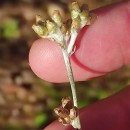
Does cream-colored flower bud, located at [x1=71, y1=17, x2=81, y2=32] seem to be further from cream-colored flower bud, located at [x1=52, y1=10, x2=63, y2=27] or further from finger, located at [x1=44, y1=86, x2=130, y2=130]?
finger, located at [x1=44, y1=86, x2=130, y2=130]

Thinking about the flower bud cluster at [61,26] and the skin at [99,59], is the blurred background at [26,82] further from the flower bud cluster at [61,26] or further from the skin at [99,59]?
the flower bud cluster at [61,26]

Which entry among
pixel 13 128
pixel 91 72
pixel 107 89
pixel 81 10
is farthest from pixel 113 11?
pixel 13 128

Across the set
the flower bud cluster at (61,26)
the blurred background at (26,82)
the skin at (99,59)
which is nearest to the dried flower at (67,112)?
the flower bud cluster at (61,26)

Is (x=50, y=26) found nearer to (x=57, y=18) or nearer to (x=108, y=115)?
(x=57, y=18)

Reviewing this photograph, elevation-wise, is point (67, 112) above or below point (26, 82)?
above

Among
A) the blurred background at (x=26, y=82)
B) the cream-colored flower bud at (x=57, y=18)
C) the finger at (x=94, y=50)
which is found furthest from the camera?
the blurred background at (x=26, y=82)

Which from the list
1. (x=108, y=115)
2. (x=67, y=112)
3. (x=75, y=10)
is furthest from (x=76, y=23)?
(x=108, y=115)
